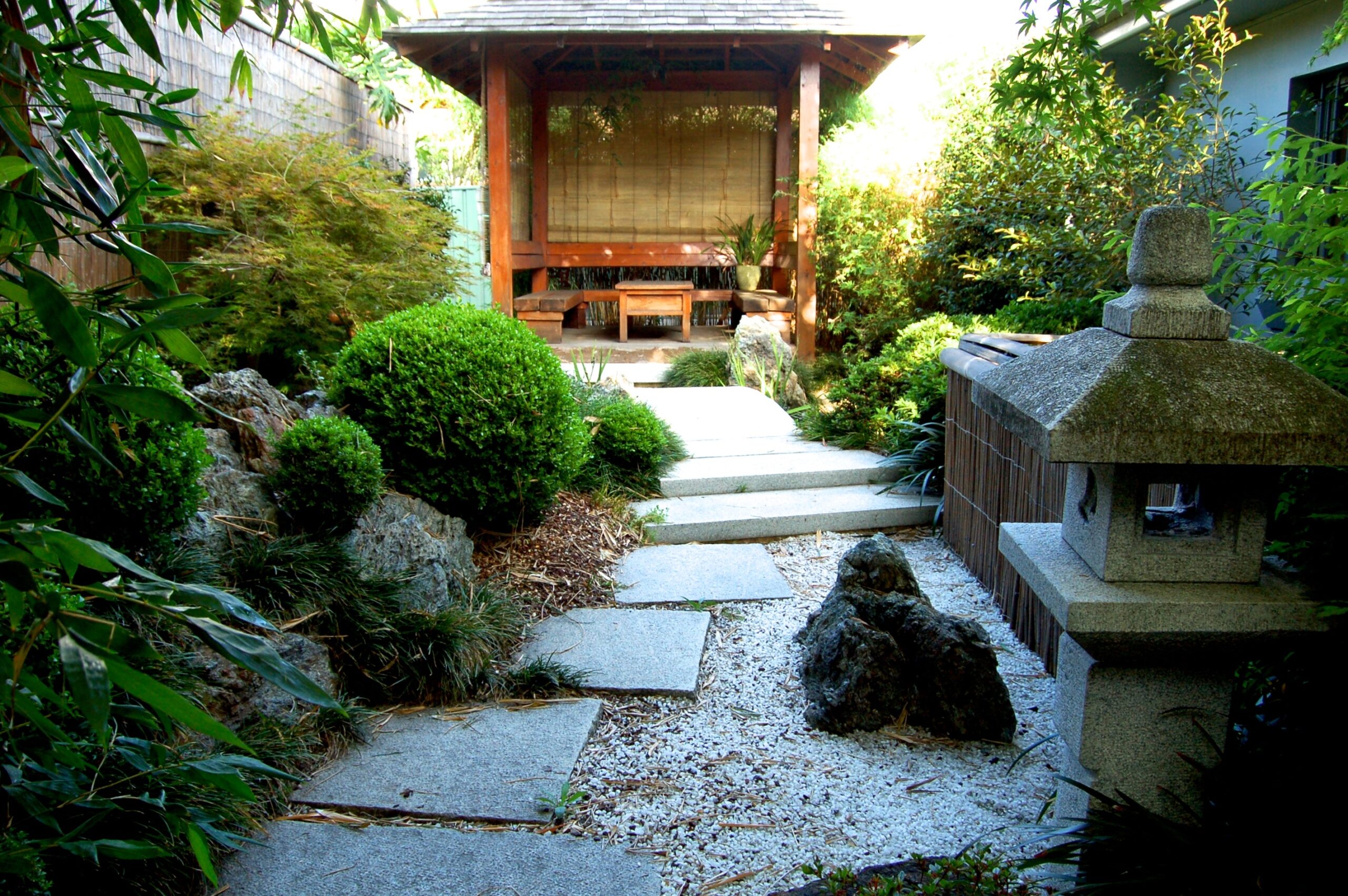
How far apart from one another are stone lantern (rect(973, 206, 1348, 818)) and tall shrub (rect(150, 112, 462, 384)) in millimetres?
3977

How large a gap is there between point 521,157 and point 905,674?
28.3 ft

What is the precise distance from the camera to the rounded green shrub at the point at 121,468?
251 centimetres

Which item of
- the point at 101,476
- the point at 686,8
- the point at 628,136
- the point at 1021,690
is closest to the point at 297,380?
the point at 101,476

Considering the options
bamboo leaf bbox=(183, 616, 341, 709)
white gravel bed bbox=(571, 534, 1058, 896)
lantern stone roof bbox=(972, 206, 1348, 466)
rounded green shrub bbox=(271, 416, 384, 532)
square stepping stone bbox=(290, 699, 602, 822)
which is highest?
lantern stone roof bbox=(972, 206, 1348, 466)

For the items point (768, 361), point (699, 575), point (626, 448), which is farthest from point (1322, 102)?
point (699, 575)

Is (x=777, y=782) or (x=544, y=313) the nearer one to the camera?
(x=777, y=782)

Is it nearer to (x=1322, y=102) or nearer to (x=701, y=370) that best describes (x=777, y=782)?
(x=701, y=370)

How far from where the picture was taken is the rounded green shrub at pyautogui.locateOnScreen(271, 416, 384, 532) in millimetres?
3469

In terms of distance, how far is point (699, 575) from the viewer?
15.7 feet

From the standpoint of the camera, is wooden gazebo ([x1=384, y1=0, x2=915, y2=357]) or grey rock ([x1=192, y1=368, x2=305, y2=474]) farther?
wooden gazebo ([x1=384, y1=0, x2=915, y2=357])

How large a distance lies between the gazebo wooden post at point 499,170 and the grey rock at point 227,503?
5.39 meters

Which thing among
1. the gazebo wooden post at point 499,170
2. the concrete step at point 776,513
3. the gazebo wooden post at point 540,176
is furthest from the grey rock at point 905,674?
the gazebo wooden post at point 540,176

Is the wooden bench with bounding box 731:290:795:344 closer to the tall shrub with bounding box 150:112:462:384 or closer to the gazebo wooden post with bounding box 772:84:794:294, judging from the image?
the gazebo wooden post with bounding box 772:84:794:294

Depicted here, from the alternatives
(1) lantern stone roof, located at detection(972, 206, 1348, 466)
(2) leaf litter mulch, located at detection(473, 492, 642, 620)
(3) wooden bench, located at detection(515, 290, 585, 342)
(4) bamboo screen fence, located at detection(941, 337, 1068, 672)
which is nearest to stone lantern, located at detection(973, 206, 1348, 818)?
(1) lantern stone roof, located at detection(972, 206, 1348, 466)
